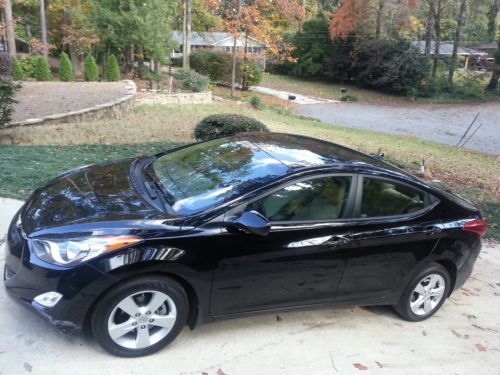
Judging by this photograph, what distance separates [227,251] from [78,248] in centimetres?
95

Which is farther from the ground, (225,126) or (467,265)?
(225,126)

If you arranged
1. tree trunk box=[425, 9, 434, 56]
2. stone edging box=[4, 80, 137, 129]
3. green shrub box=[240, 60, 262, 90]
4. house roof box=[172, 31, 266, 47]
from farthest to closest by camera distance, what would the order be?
1. house roof box=[172, 31, 266, 47]
2. tree trunk box=[425, 9, 434, 56]
3. green shrub box=[240, 60, 262, 90]
4. stone edging box=[4, 80, 137, 129]

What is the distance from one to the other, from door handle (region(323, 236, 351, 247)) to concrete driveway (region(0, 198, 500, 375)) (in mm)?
770

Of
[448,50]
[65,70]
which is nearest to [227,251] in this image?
[65,70]

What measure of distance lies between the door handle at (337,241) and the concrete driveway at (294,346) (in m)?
0.77

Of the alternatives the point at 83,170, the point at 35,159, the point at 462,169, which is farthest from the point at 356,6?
the point at 83,170

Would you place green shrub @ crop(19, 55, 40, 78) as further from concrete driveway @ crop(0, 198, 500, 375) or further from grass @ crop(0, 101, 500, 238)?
concrete driveway @ crop(0, 198, 500, 375)

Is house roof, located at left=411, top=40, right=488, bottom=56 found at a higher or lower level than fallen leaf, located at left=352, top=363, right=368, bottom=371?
higher

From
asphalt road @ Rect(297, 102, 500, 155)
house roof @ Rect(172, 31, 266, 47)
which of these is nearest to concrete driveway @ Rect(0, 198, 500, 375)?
asphalt road @ Rect(297, 102, 500, 155)

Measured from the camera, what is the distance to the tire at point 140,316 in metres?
2.97

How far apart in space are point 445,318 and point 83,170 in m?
3.55

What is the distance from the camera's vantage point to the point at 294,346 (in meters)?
3.53

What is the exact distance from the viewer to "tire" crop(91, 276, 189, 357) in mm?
2971

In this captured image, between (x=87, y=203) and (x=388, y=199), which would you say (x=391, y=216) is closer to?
(x=388, y=199)
